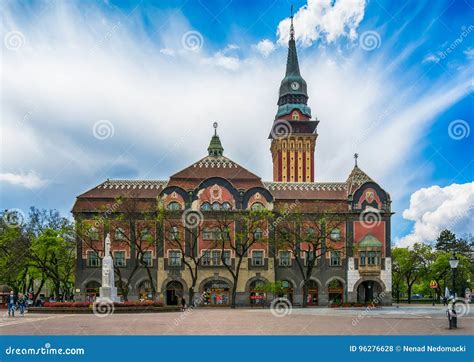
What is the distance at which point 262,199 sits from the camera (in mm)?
71250

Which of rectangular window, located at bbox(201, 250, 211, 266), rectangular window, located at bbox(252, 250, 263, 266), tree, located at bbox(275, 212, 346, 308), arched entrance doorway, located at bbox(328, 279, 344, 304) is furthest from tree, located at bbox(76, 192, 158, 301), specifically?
arched entrance doorway, located at bbox(328, 279, 344, 304)

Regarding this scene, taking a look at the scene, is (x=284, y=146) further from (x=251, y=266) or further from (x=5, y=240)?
(x=5, y=240)

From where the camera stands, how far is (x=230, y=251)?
70188 millimetres

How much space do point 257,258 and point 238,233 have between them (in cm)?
573

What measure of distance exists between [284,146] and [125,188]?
132 feet

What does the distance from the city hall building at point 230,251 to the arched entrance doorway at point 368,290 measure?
0.13 metres

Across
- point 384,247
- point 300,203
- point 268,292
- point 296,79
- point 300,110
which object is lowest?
point 268,292

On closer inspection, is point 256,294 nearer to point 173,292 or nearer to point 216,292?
point 216,292

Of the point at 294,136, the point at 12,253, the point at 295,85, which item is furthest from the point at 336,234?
the point at 295,85

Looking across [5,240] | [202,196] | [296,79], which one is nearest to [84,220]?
[5,240]

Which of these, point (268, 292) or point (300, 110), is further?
point (300, 110)

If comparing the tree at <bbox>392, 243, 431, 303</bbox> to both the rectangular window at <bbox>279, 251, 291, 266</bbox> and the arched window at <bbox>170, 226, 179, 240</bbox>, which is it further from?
the arched window at <bbox>170, 226, 179, 240</bbox>

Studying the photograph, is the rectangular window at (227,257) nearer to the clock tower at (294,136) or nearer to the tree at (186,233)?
the tree at (186,233)

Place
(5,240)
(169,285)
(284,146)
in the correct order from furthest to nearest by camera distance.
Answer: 1. (284,146)
2. (169,285)
3. (5,240)
